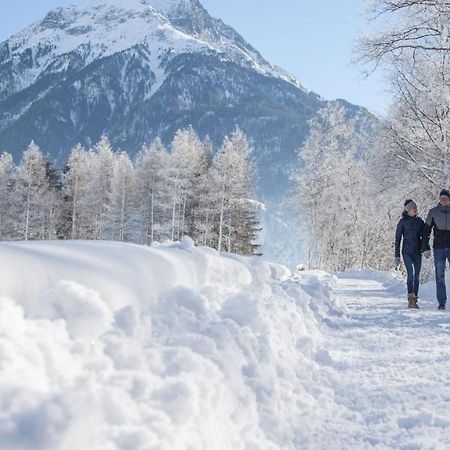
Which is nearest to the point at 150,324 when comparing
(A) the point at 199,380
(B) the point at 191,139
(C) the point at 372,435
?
(A) the point at 199,380

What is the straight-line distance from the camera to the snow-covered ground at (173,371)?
7.83ft

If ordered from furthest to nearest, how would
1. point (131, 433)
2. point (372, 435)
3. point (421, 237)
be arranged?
point (421, 237), point (372, 435), point (131, 433)

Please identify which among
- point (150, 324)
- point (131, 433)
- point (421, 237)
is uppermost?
point (421, 237)

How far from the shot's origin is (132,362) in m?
3.06

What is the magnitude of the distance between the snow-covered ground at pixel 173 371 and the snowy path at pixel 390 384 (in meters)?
0.02

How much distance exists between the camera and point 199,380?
10.6 feet

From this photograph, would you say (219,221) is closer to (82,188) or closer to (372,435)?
(82,188)

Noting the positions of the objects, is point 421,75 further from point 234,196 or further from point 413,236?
point 234,196

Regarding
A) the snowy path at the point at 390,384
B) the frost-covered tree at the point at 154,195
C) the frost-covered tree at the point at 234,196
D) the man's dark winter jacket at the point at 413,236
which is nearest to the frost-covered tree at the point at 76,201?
the frost-covered tree at the point at 154,195

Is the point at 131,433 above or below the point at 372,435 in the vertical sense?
above

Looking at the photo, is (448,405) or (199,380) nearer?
(199,380)

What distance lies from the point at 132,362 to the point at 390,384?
2.47 m

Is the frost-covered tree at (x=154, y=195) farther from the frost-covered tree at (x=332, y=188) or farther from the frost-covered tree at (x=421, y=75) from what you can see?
the frost-covered tree at (x=421, y=75)

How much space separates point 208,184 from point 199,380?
122 feet
